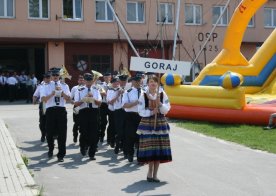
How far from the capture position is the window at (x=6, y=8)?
96.2ft

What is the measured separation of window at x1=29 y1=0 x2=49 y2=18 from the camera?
30.0m

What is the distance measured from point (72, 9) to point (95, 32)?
1.96 meters

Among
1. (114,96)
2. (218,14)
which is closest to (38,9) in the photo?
(218,14)

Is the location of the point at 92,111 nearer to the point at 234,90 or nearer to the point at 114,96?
the point at 114,96

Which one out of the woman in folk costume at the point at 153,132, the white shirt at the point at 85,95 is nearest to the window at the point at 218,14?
the white shirt at the point at 85,95

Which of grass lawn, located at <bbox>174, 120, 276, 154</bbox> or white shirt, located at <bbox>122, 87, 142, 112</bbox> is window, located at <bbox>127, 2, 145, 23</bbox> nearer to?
grass lawn, located at <bbox>174, 120, 276, 154</bbox>

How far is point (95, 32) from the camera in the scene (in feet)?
102

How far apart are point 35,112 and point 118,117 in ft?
36.1

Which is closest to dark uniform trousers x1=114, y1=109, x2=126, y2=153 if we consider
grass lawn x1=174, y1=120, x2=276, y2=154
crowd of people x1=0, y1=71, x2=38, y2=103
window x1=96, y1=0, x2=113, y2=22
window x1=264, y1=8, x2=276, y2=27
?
grass lawn x1=174, y1=120, x2=276, y2=154

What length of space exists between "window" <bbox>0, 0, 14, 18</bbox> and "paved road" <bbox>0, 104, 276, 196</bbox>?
17.8 m

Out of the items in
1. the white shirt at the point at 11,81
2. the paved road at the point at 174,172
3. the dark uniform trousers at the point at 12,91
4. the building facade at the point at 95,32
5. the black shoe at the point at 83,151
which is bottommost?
the paved road at the point at 174,172

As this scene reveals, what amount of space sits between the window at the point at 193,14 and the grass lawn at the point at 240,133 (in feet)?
58.5

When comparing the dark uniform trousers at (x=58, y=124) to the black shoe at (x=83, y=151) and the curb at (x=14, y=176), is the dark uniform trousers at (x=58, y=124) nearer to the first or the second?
the black shoe at (x=83, y=151)

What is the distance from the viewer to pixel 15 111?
22.5m
